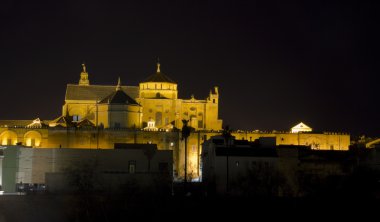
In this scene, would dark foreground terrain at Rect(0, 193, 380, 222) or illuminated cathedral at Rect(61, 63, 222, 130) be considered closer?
dark foreground terrain at Rect(0, 193, 380, 222)

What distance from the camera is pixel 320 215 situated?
68.9 m

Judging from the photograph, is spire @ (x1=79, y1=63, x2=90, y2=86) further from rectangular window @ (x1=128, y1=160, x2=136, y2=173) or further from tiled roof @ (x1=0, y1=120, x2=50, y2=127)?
rectangular window @ (x1=128, y1=160, x2=136, y2=173)

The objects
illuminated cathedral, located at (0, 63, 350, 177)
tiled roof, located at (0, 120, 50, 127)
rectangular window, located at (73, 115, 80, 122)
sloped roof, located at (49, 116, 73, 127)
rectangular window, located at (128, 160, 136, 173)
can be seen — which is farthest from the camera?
rectangular window, located at (73, 115, 80, 122)

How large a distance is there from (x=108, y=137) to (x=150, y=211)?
3758cm

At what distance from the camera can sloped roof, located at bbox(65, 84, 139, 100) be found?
391 feet

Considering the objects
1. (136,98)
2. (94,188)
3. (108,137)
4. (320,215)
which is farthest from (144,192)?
(136,98)

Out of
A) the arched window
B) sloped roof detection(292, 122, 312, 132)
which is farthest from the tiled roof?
sloped roof detection(292, 122, 312, 132)

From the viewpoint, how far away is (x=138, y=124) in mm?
110688

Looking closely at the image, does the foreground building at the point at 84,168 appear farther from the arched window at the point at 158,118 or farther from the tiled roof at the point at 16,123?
the arched window at the point at 158,118

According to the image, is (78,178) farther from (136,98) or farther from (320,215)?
(136,98)

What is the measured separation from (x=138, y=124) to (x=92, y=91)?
12.3 metres

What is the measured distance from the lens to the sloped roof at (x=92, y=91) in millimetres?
119125

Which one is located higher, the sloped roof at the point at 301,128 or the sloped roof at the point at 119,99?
the sloped roof at the point at 119,99

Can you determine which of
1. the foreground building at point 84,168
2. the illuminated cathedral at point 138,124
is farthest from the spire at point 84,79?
the foreground building at point 84,168
